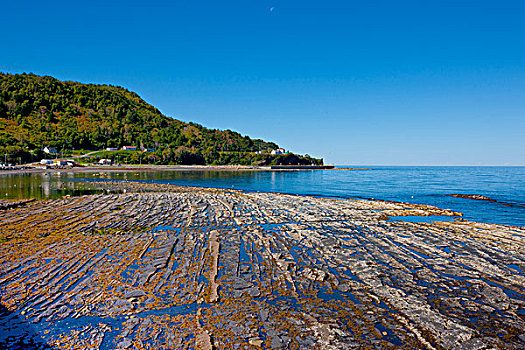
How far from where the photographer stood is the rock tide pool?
810cm

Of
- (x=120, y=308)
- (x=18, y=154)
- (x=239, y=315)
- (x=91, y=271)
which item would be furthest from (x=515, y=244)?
(x=18, y=154)

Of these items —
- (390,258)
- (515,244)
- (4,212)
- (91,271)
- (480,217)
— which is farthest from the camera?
(480,217)

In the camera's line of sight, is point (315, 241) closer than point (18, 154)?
Yes

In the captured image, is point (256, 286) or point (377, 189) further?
point (377, 189)

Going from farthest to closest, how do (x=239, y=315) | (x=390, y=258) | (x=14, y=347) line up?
(x=390, y=258)
(x=239, y=315)
(x=14, y=347)

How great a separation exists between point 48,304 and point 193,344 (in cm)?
547

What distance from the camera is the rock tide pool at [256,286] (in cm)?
810

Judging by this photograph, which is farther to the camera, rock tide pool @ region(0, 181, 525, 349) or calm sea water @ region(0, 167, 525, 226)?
calm sea water @ region(0, 167, 525, 226)

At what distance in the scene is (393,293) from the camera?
10891 mm

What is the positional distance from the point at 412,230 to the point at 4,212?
3356cm

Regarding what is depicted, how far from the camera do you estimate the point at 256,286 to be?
11320 millimetres

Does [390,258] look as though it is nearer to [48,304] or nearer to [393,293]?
[393,293]

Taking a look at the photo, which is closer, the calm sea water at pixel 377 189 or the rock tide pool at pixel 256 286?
the rock tide pool at pixel 256 286

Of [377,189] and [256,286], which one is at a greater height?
[256,286]
